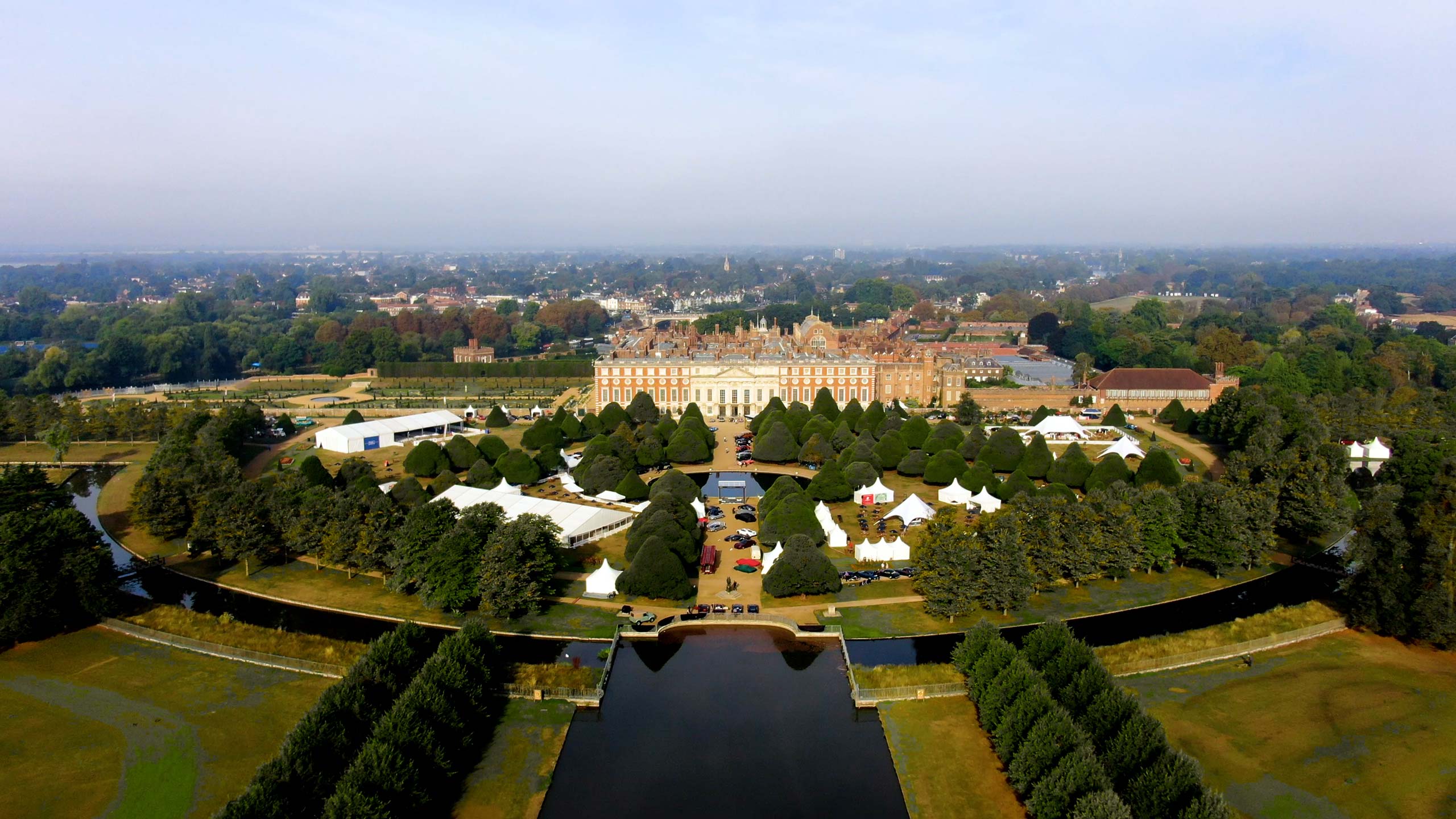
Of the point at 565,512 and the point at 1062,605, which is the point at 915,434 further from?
the point at 565,512

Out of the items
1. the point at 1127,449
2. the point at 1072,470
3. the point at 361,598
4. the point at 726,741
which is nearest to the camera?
the point at 726,741

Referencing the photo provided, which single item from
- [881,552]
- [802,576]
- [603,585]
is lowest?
[603,585]

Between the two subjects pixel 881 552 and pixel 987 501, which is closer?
pixel 881 552

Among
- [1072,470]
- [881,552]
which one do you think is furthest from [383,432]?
[1072,470]

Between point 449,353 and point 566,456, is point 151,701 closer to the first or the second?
point 566,456

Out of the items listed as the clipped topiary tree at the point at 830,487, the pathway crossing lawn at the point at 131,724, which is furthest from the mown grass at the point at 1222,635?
the pathway crossing lawn at the point at 131,724

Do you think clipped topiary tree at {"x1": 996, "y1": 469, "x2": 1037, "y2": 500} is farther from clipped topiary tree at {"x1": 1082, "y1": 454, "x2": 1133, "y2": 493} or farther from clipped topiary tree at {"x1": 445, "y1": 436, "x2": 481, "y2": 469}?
clipped topiary tree at {"x1": 445, "y1": 436, "x2": 481, "y2": 469}

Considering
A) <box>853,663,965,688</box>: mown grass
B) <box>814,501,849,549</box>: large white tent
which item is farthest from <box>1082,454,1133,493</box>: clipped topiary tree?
<box>853,663,965,688</box>: mown grass
